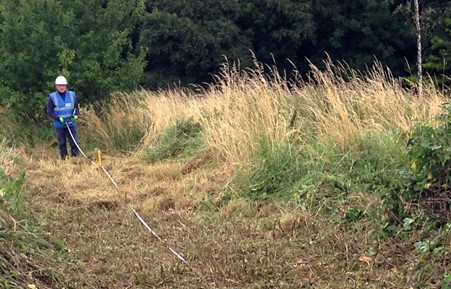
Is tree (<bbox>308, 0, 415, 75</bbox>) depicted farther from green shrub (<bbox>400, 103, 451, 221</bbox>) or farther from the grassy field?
green shrub (<bbox>400, 103, 451, 221</bbox>)

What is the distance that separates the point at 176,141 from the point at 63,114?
2.13 m

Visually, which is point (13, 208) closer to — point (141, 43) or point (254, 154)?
point (254, 154)

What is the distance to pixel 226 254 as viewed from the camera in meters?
5.20

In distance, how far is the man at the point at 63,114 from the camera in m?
10.9

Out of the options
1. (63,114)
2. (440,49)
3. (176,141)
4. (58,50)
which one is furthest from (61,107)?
(440,49)

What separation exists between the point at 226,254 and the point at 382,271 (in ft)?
3.96

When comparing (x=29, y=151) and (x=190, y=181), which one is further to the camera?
(x=29, y=151)

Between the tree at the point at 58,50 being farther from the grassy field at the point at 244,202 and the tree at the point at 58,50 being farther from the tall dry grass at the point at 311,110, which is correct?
the tall dry grass at the point at 311,110

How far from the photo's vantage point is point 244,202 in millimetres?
6789

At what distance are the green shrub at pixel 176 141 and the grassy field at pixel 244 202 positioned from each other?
3 cm

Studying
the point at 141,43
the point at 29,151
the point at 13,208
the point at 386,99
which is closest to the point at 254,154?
the point at 386,99

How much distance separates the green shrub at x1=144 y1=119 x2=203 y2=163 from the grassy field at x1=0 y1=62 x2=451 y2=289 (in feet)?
0.09

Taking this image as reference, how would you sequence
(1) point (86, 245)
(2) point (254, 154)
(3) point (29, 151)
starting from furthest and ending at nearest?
(3) point (29, 151)
(2) point (254, 154)
(1) point (86, 245)

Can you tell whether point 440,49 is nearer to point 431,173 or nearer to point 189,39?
point 189,39
